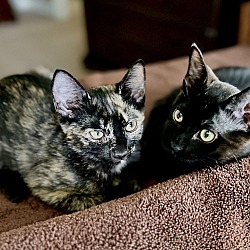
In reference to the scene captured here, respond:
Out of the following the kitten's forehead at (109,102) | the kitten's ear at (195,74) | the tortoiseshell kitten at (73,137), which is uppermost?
the kitten's ear at (195,74)

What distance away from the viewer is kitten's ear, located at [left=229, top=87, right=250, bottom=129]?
0.98 meters

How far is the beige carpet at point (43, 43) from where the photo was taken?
2.93m

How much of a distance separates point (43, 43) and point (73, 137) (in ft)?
7.53

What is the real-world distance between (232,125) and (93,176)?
0.35m

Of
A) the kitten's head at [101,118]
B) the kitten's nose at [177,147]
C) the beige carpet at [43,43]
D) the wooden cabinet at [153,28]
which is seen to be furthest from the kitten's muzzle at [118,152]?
the beige carpet at [43,43]

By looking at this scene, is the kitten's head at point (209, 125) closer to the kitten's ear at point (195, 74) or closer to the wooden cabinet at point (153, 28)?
the kitten's ear at point (195, 74)

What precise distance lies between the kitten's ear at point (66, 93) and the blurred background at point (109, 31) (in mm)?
1087

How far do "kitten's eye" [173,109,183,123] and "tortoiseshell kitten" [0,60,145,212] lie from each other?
0.08 m

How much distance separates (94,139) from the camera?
1030 mm

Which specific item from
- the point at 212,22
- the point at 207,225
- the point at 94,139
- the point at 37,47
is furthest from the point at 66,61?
the point at 207,225

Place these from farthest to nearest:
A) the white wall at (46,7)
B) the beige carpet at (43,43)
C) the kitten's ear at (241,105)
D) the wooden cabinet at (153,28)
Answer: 1. the white wall at (46,7)
2. the beige carpet at (43,43)
3. the wooden cabinet at (153,28)
4. the kitten's ear at (241,105)

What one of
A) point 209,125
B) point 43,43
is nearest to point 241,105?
point 209,125

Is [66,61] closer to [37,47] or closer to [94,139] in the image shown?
[37,47]

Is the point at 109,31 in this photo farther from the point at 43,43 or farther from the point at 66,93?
the point at 66,93
